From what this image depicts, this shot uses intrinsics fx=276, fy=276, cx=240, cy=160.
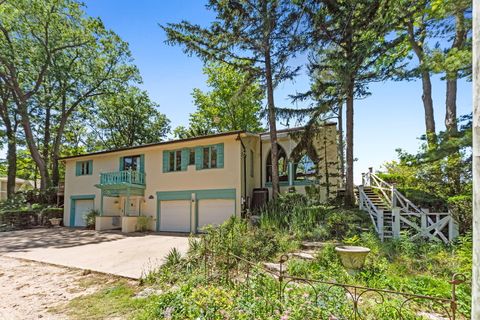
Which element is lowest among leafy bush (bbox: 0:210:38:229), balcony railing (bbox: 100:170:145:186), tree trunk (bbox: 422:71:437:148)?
leafy bush (bbox: 0:210:38:229)

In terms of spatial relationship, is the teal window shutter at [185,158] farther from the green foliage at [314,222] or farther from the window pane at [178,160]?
the green foliage at [314,222]

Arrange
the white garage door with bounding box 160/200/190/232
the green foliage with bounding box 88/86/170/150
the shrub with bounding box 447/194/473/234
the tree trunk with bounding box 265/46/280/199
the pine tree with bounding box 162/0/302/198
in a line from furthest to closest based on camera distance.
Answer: the green foliage with bounding box 88/86/170/150
the white garage door with bounding box 160/200/190/232
the tree trunk with bounding box 265/46/280/199
the pine tree with bounding box 162/0/302/198
the shrub with bounding box 447/194/473/234

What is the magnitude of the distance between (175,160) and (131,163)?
11.7 ft

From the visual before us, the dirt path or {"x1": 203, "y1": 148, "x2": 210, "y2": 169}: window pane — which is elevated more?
{"x1": 203, "y1": 148, "x2": 210, "y2": 169}: window pane

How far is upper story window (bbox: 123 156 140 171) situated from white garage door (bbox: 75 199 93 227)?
3.95m

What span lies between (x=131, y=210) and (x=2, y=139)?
1726 centimetres

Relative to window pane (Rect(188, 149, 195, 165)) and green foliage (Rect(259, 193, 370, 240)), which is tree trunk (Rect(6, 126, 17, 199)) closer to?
window pane (Rect(188, 149, 195, 165))

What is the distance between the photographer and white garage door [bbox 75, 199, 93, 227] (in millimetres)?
18594

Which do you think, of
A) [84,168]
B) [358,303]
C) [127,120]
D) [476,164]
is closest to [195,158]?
[84,168]

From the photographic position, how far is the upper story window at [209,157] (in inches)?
564

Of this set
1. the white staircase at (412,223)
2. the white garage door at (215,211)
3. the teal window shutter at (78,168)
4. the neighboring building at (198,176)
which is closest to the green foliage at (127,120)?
the teal window shutter at (78,168)

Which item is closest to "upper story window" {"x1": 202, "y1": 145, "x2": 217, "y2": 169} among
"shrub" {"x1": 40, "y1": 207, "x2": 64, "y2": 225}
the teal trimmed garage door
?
the teal trimmed garage door

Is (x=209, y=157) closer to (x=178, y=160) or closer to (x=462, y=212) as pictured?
(x=178, y=160)

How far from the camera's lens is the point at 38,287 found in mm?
6184
